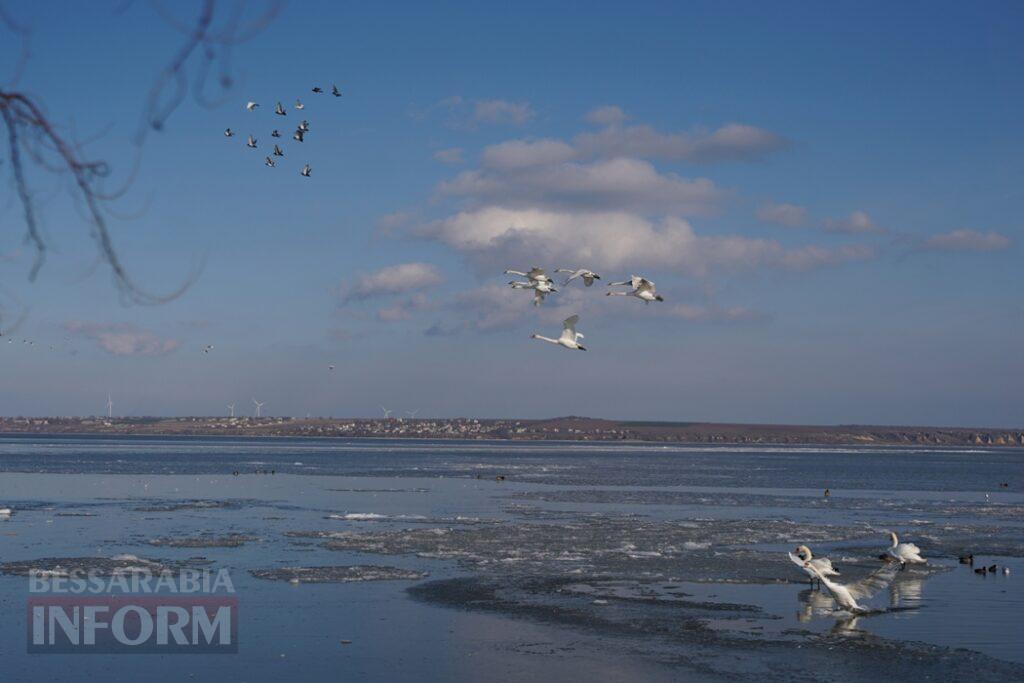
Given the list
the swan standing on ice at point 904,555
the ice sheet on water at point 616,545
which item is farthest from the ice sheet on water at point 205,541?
the swan standing on ice at point 904,555

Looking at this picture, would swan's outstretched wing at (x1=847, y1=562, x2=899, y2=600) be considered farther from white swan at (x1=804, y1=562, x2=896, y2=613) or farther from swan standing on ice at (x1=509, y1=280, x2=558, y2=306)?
swan standing on ice at (x1=509, y1=280, x2=558, y2=306)

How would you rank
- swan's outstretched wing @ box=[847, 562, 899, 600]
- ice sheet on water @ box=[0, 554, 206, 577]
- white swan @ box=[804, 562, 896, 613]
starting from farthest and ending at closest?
1. ice sheet on water @ box=[0, 554, 206, 577]
2. swan's outstretched wing @ box=[847, 562, 899, 600]
3. white swan @ box=[804, 562, 896, 613]

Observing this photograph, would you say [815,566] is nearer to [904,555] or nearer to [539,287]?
[904,555]

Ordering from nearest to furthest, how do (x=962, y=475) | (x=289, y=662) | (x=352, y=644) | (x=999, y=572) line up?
(x=289, y=662)
(x=352, y=644)
(x=999, y=572)
(x=962, y=475)

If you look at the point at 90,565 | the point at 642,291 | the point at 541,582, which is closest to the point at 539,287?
the point at 642,291

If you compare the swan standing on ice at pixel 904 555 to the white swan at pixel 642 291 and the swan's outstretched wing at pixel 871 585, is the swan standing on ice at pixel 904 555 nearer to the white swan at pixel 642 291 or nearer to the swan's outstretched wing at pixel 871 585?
the swan's outstretched wing at pixel 871 585

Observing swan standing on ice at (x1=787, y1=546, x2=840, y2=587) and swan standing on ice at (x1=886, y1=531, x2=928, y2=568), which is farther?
swan standing on ice at (x1=886, y1=531, x2=928, y2=568)

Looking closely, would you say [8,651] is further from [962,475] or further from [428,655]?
[962,475]

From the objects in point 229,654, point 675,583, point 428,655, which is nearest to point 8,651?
point 229,654

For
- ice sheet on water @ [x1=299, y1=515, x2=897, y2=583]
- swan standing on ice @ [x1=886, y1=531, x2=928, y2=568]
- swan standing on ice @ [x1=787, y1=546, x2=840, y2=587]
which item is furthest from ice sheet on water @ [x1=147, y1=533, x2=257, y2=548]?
swan standing on ice @ [x1=886, y1=531, x2=928, y2=568]
